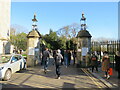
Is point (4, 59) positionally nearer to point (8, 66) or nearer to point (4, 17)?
point (8, 66)

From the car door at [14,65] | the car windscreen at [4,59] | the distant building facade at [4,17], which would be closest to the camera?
the car windscreen at [4,59]

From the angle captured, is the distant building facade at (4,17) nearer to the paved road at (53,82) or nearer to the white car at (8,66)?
the white car at (8,66)

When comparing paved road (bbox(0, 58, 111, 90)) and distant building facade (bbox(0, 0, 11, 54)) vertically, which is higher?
distant building facade (bbox(0, 0, 11, 54))

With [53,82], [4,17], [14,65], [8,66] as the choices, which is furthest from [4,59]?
[4,17]

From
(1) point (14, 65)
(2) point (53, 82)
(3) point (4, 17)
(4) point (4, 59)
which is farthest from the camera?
(3) point (4, 17)

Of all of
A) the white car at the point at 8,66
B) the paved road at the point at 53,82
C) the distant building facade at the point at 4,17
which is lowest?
the paved road at the point at 53,82

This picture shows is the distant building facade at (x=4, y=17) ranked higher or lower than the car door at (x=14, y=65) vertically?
higher

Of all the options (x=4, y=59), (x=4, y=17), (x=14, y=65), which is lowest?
(x=14, y=65)

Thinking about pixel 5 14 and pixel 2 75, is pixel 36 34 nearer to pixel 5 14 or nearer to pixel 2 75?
pixel 2 75

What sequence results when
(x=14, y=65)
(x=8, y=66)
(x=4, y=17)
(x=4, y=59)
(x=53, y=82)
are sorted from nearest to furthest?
(x=53, y=82)
(x=8, y=66)
(x=4, y=59)
(x=14, y=65)
(x=4, y=17)

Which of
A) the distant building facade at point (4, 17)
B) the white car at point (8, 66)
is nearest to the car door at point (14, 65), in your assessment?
the white car at point (8, 66)

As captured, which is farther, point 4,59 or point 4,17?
point 4,17

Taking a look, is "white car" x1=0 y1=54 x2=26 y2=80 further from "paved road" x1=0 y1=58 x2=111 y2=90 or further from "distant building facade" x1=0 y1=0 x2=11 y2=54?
"distant building facade" x1=0 y1=0 x2=11 y2=54

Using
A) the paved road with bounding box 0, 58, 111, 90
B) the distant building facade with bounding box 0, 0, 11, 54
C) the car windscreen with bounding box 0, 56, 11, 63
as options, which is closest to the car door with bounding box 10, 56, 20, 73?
the car windscreen with bounding box 0, 56, 11, 63
